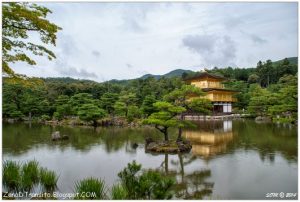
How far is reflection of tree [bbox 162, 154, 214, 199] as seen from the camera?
652 cm

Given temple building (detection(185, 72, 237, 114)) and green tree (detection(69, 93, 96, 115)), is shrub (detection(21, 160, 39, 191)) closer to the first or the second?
green tree (detection(69, 93, 96, 115))

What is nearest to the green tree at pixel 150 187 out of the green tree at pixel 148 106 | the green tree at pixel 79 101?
the green tree at pixel 148 106

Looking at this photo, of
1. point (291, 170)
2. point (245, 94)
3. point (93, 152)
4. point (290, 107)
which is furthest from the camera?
point (245, 94)

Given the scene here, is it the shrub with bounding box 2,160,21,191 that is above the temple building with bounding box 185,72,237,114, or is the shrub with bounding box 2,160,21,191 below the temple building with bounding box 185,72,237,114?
below

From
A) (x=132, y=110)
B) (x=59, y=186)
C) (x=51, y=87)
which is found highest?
(x=51, y=87)

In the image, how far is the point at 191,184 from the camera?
727 cm

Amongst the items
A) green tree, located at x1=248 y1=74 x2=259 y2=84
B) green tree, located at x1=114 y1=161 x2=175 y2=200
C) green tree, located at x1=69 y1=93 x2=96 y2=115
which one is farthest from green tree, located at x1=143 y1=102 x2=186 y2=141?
green tree, located at x1=248 y1=74 x2=259 y2=84

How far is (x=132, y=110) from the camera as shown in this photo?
23641 millimetres

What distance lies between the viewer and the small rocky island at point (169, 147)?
1137 centimetres

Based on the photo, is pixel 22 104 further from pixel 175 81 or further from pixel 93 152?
pixel 93 152

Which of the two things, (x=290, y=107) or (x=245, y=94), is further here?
(x=245, y=94)

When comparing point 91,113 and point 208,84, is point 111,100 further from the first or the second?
point 208,84

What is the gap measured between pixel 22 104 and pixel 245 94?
2331 cm

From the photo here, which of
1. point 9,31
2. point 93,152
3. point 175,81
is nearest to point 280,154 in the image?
point 93,152
